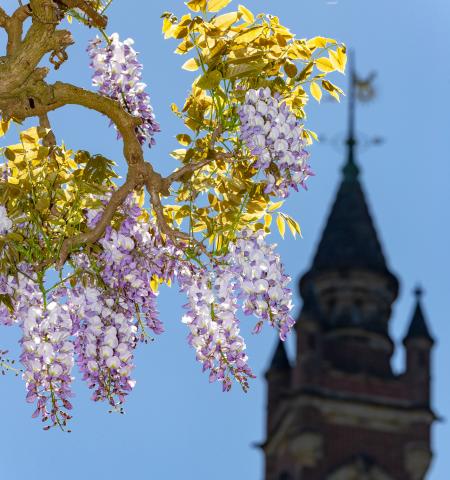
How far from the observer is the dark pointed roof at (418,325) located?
2795 inches

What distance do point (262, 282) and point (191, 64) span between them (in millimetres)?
1230

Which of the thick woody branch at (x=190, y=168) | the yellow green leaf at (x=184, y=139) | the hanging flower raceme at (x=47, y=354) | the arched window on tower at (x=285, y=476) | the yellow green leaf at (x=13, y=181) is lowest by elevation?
the hanging flower raceme at (x=47, y=354)

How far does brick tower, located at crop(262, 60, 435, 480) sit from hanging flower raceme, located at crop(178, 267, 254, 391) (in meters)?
63.5

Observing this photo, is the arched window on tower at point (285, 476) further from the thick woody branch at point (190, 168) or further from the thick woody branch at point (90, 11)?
the thick woody branch at point (90, 11)

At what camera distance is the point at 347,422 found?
74000 mm

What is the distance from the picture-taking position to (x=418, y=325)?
71.4m

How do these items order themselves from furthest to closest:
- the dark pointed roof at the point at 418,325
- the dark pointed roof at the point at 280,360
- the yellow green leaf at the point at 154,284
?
the dark pointed roof at the point at 280,360, the dark pointed roof at the point at 418,325, the yellow green leaf at the point at 154,284

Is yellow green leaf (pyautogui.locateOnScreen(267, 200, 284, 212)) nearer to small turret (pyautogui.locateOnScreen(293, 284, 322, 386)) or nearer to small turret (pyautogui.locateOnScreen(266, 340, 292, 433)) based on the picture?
small turret (pyautogui.locateOnScreen(293, 284, 322, 386))

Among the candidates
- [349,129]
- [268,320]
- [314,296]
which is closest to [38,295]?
[268,320]

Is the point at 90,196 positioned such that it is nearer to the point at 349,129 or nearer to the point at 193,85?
the point at 193,85

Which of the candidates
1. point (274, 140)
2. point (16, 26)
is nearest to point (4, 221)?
Result: point (16, 26)

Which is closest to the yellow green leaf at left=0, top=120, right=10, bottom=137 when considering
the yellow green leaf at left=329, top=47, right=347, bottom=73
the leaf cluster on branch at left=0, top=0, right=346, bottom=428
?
the leaf cluster on branch at left=0, top=0, right=346, bottom=428

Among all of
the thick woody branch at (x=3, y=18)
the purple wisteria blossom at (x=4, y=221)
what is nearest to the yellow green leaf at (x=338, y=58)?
the thick woody branch at (x=3, y=18)

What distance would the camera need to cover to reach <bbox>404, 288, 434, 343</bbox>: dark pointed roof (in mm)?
71000
